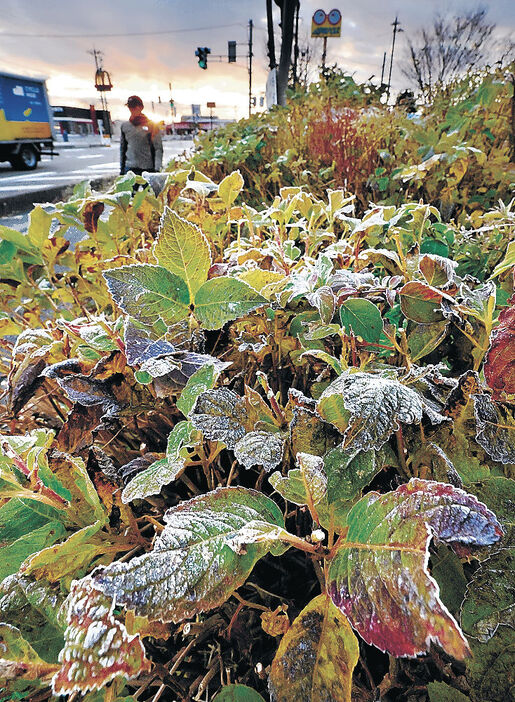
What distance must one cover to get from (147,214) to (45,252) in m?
0.30

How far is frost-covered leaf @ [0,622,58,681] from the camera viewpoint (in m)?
0.34

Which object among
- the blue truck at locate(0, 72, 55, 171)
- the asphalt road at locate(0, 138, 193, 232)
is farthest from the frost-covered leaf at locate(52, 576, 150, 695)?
the blue truck at locate(0, 72, 55, 171)

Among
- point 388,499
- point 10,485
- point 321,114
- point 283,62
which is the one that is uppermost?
point 283,62

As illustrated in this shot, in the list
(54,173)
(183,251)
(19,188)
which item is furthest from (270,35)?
(183,251)

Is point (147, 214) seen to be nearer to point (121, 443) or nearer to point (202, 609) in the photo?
point (121, 443)

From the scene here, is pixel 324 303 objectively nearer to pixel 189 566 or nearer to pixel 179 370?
pixel 179 370

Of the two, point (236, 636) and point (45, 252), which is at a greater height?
point (45, 252)

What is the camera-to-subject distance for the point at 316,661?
0.33m

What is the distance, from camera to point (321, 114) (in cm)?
402

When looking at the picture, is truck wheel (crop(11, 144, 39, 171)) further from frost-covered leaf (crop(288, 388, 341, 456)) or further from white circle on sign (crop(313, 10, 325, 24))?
frost-covered leaf (crop(288, 388, 341, 456))

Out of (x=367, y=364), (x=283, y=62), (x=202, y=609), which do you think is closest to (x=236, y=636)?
(x=202, y=609)

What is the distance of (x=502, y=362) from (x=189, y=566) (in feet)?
1.07

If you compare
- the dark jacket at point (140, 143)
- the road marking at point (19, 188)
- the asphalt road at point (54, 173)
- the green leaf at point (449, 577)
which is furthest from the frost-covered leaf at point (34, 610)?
the road marking at point (19, 188)

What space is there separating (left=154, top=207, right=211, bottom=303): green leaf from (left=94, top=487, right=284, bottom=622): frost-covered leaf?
26 centimetres
